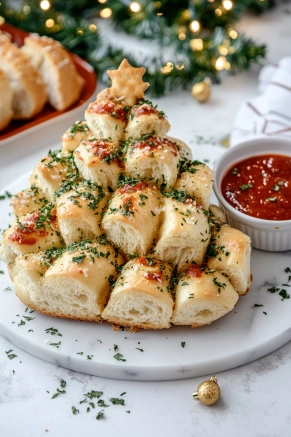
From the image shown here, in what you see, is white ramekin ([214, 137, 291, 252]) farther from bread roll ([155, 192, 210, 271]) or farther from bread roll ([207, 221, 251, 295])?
bread roll ([155, 192, 210, 271])

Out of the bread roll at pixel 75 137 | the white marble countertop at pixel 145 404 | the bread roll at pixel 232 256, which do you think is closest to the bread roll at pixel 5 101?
the bread roll at pixel 75 137

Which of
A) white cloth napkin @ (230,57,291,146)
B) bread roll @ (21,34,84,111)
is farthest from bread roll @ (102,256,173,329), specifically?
bread roll @ (21,34,84,111)

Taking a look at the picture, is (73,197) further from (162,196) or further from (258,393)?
(258,393)

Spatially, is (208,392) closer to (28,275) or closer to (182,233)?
(182,233)

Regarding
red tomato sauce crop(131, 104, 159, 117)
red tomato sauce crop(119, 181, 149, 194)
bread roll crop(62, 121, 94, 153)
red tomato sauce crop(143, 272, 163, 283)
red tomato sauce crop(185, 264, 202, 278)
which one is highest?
red tomato sauce crop(131, 104, 159, 117)

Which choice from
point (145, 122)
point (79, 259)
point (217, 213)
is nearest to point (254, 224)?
point (217, 213)
